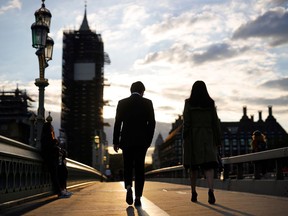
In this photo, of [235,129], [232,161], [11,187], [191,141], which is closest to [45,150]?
[11,187]

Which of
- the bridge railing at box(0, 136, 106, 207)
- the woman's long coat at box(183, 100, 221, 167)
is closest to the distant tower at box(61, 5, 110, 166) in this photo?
the bridge railing at box(0, 136, 106, 207)

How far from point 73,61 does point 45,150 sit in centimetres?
14751

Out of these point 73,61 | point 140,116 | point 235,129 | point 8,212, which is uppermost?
point 73,61

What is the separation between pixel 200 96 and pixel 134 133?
4.25 ft

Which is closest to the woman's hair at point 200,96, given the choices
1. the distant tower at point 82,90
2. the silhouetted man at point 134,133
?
the silhouetted man at point 134,133

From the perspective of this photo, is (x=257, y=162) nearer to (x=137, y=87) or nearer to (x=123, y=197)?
(x=123, y=197)

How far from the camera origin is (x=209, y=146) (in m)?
8.20

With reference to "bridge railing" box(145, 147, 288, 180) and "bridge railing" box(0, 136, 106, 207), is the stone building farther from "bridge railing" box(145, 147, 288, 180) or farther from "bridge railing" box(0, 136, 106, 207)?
"bridge railing" box(0, 136, 106, 207)

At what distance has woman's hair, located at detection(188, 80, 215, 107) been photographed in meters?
8.22

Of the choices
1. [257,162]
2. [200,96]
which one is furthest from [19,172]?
[257,162]

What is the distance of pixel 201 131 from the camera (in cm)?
825

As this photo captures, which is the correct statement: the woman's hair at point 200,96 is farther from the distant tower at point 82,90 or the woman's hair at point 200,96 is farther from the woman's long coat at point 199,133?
the distant tower at point 82,90

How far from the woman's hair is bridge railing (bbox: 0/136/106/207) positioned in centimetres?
287

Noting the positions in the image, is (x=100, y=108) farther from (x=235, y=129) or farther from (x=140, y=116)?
(x=140, y=116)
